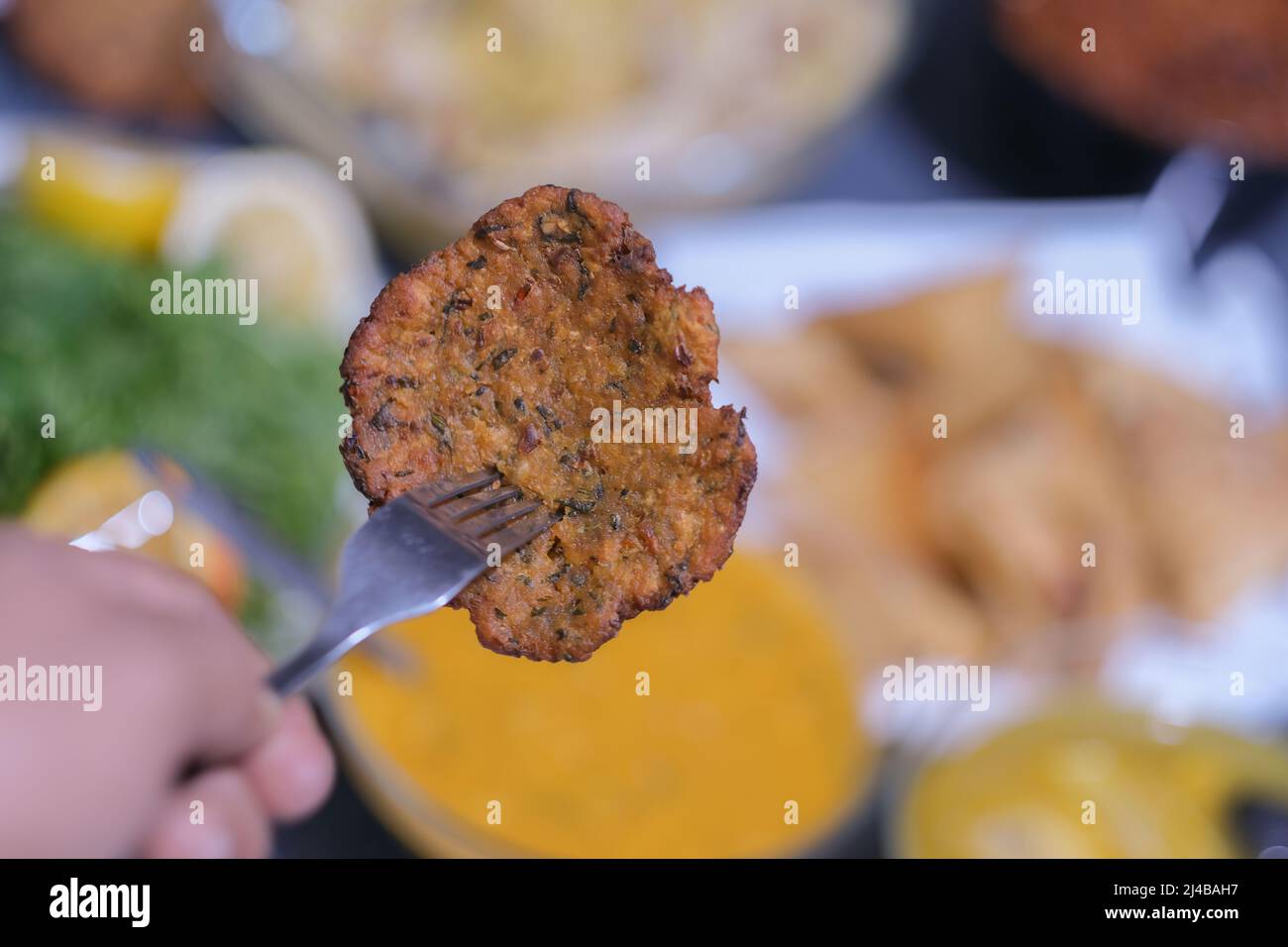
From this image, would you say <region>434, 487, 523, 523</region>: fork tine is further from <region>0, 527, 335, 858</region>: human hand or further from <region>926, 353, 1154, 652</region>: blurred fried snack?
<region>926, 353, 1154, 652</region>: blurred fried snack

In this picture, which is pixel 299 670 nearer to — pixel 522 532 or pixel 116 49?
pixel 522 532

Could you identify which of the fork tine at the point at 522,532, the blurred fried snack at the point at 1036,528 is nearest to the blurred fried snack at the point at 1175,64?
the blurred fried snack at the point at 1036,528

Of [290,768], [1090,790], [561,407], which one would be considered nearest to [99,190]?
[290,768]

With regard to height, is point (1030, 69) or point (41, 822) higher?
point (1030, 69)

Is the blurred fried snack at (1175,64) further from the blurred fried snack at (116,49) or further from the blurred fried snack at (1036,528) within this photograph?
the blurred fried snack at (116,49)
